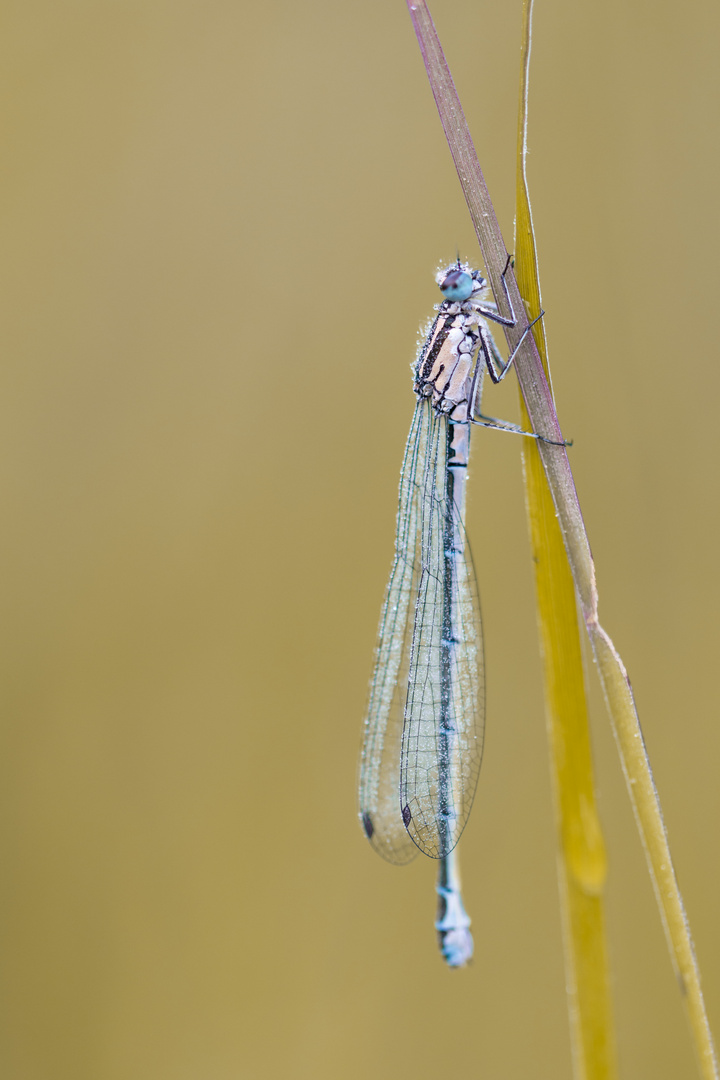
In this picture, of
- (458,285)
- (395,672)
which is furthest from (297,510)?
(458,285)

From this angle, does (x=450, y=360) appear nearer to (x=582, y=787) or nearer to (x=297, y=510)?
(x=582, y=787)

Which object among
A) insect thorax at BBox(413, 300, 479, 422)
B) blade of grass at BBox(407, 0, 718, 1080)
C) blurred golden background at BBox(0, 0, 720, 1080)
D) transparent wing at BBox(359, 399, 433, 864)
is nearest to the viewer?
blade of grass at BBox(407, 0, 718, 1080)

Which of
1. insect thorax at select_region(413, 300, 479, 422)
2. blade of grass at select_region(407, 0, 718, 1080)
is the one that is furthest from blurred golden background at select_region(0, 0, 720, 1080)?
blade of grass at select_region(407, 0, 718, 1080)

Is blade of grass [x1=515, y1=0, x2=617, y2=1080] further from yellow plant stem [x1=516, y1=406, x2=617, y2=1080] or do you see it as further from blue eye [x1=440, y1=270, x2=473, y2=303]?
blue eye [x1=440, y1=270, x2=473, y2=303]

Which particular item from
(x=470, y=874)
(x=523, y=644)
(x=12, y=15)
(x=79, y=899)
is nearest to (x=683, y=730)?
(x=523, y=644)

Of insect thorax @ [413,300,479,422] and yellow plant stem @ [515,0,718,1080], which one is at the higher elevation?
insect thorax @ [413,300,479,422]

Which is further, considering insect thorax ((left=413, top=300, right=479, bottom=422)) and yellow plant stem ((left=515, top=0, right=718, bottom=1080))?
insect thorax ((left=413, top=300, right=479, bottom=422))

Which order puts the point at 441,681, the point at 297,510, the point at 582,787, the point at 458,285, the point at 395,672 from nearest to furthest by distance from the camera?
the point at 582,787, the point at 458,285, the point at 441,681, the point at 395,672, the point at 297,510

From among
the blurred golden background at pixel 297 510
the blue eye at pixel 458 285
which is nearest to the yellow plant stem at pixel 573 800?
the blue eye at pixel 458 285

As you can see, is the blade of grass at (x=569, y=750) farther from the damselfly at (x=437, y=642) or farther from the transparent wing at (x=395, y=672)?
the transparent wing at (x=395, y=672)

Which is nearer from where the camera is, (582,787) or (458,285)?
(582,787)
